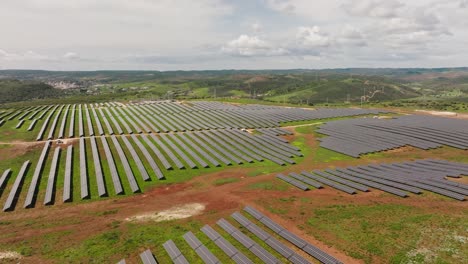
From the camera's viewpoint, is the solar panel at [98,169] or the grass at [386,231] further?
the solar panel at [98,169]

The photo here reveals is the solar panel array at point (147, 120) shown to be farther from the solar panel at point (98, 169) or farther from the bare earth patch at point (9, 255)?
the bare earth patch at point (9, 255)

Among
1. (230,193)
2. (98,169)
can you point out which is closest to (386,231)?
(230,193)

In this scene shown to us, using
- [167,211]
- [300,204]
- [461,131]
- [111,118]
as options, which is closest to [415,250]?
[300,204]

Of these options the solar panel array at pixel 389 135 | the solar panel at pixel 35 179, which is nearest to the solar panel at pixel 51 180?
the solar panel at pixel 35 179

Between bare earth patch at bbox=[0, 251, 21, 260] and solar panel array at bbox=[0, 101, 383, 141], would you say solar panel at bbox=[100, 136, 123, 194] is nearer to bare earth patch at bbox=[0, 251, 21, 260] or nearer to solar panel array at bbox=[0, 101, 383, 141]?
solar panel array at bbox=[0, 101, 383, 141]

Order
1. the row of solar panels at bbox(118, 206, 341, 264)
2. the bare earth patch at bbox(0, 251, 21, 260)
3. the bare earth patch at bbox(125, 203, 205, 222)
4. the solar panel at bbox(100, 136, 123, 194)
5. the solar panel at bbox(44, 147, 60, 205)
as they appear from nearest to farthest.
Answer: the row of solar panels at bbox(118, 206, 341, 264)
the bare earth patch at bbox(0, 251, 21, 260)
the bare earth patch at bbox(125, 203, 205, 222)
the solar panel at bbox(44, 147, 60, 205)
the solar panel at bbox(100, 136, 123, 194)

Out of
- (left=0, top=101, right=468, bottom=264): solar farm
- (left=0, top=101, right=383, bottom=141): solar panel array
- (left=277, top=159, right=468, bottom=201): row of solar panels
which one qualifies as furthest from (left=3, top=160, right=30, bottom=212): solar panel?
(left=277, top=159, right=468, bottom=201): row of solar panels
